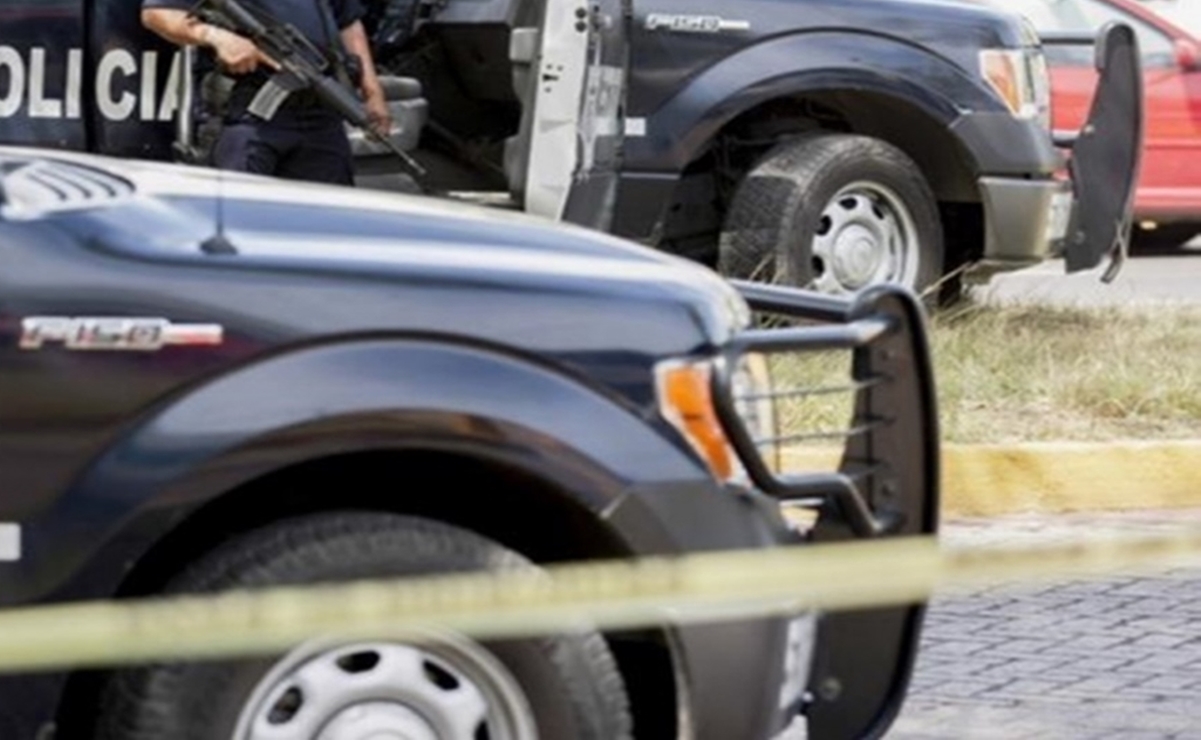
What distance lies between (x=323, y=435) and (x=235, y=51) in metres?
5.03

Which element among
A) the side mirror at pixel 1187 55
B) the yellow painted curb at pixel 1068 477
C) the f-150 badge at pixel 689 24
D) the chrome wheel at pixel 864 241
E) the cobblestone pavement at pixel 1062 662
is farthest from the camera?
the side mirror at pixel 1187 55

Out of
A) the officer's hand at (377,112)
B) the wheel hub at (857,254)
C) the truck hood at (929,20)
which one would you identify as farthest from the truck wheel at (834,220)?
the officer's hand at (377,112)

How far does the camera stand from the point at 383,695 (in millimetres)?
4949

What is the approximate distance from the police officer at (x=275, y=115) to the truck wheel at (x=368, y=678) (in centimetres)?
480

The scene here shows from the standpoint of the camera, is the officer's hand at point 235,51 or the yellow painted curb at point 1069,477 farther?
the officer's hand at point 235,51

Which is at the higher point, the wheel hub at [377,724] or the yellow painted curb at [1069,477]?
the wheel hub at [377,724]

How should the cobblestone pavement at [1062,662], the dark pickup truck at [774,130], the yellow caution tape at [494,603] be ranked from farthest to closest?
the dark pickup truck at [774,130] → the cobblestone pavement at [1062,662] → the yellow caution tape at [494,603]

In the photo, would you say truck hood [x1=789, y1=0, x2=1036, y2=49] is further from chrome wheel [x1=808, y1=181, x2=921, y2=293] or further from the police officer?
the police officer

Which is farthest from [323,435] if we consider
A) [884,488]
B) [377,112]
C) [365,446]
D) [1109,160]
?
[1109,160]

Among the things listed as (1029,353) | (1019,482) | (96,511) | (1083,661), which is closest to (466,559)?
(96,511)

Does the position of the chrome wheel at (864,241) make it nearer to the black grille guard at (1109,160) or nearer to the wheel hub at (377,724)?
the black grille guard at (1109,160)

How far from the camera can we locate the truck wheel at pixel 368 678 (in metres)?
4.91

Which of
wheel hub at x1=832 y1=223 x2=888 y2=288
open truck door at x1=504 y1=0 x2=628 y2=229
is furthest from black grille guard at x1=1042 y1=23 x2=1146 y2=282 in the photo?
open truck door at x1=504 y1=0 x2=628 y2=229

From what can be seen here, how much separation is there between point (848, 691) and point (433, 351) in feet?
3.44
